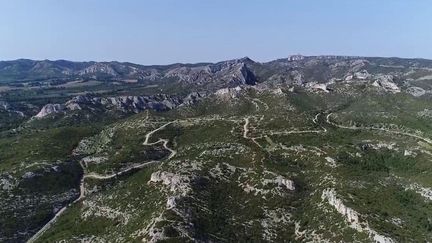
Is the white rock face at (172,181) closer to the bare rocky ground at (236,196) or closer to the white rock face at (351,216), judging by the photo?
the bare rocky ground at (236,196)

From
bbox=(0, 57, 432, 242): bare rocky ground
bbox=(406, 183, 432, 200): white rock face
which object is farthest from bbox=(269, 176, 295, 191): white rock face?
bbox=(406, 183, 432, 200): white rock face

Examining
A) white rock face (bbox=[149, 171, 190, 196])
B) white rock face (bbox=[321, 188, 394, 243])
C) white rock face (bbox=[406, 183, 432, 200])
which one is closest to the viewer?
white rock face (bbox=[321, 188, 394, 243])

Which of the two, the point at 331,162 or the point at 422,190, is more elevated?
the point at 331,162

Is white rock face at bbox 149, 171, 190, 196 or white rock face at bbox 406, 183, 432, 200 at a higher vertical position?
white rock face at bbox 149, 171, 190, 196

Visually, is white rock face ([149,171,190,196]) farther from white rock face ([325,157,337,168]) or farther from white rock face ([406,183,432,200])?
white rock face ([406,183,432,200])

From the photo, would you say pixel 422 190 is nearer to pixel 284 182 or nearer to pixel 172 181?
→ pixel 284 182

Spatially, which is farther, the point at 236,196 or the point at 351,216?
the point at 236,196

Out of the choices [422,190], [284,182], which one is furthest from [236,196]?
[422,190]

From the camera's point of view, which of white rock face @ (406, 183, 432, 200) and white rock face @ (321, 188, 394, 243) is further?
white rock face @ (406, 183, 432, 200)

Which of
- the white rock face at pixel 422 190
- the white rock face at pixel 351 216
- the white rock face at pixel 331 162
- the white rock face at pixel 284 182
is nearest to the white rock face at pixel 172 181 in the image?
the white rock face at pixel 284 182

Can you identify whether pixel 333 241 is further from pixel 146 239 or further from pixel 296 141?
pixel 296 141
